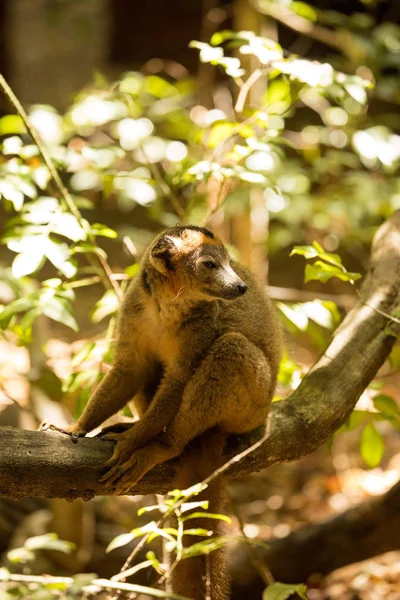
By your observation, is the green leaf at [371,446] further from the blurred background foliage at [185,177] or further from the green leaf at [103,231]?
the green leaf at [103,231]

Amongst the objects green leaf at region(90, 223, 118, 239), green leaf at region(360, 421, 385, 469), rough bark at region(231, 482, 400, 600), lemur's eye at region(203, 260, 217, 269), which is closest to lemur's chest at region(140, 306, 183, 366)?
lemur's eye at region(203, 260, 217, 269)

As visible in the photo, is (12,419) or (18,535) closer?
(18,535)

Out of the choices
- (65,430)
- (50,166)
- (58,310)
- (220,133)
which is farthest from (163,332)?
(220,133)

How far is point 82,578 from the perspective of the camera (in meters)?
2.48

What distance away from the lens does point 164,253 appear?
11.2ft

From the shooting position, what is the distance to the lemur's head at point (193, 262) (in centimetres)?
336

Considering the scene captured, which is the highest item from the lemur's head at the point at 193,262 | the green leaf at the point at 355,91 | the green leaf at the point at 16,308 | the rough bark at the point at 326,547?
the green leaf at the point at 355,91

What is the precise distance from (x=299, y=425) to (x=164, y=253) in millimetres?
1106

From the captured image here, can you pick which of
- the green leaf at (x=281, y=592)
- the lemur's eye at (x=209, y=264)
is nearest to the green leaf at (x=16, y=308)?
the lemur's eye at (x=209, y=264)

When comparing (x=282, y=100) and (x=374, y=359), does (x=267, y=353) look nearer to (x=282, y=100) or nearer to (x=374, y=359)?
(x=374, y=359)

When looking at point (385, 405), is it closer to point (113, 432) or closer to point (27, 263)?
point (113, 432)

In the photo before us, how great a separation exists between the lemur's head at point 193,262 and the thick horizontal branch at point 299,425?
0.73m

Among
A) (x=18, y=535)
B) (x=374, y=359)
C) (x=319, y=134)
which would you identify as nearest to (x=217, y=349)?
(x=374, y=359)

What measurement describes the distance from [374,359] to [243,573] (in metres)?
2.20
